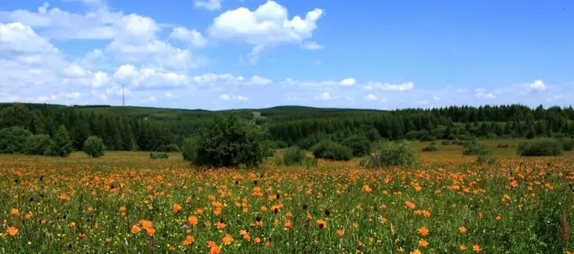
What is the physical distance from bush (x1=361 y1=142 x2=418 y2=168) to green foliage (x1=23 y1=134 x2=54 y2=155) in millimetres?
82737

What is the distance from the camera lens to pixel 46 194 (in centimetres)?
810

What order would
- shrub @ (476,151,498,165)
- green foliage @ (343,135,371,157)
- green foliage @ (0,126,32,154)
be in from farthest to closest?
1. green foliage @ (0,126,32,154)
2. green foliage @ (343,135,371,157)
3. shrub @ (476,151,498,165)

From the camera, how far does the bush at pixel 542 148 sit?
2975 inches

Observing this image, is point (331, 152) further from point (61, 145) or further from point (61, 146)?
point (61, 145)

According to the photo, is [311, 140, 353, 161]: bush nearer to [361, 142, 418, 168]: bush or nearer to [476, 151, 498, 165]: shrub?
[476, 151, 498, 165]: shrub

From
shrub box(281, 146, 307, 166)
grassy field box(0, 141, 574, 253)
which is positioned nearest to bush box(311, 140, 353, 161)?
shrub box(281, 146, 307, 166)

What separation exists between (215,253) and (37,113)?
5479 inches

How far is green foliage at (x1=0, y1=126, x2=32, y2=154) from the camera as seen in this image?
10500 cm

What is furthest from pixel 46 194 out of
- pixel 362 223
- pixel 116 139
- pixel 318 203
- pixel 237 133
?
pixel 116 139

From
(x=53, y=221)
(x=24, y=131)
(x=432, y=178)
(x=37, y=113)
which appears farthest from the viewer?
(x=37, y=113)

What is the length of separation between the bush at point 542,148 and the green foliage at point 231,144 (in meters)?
A: 58.9

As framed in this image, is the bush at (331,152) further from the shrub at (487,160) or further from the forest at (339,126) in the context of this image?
the forest at (339,126)

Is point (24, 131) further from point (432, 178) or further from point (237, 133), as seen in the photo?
point (432, 178)

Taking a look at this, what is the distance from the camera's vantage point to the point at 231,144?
30547 millimetres
